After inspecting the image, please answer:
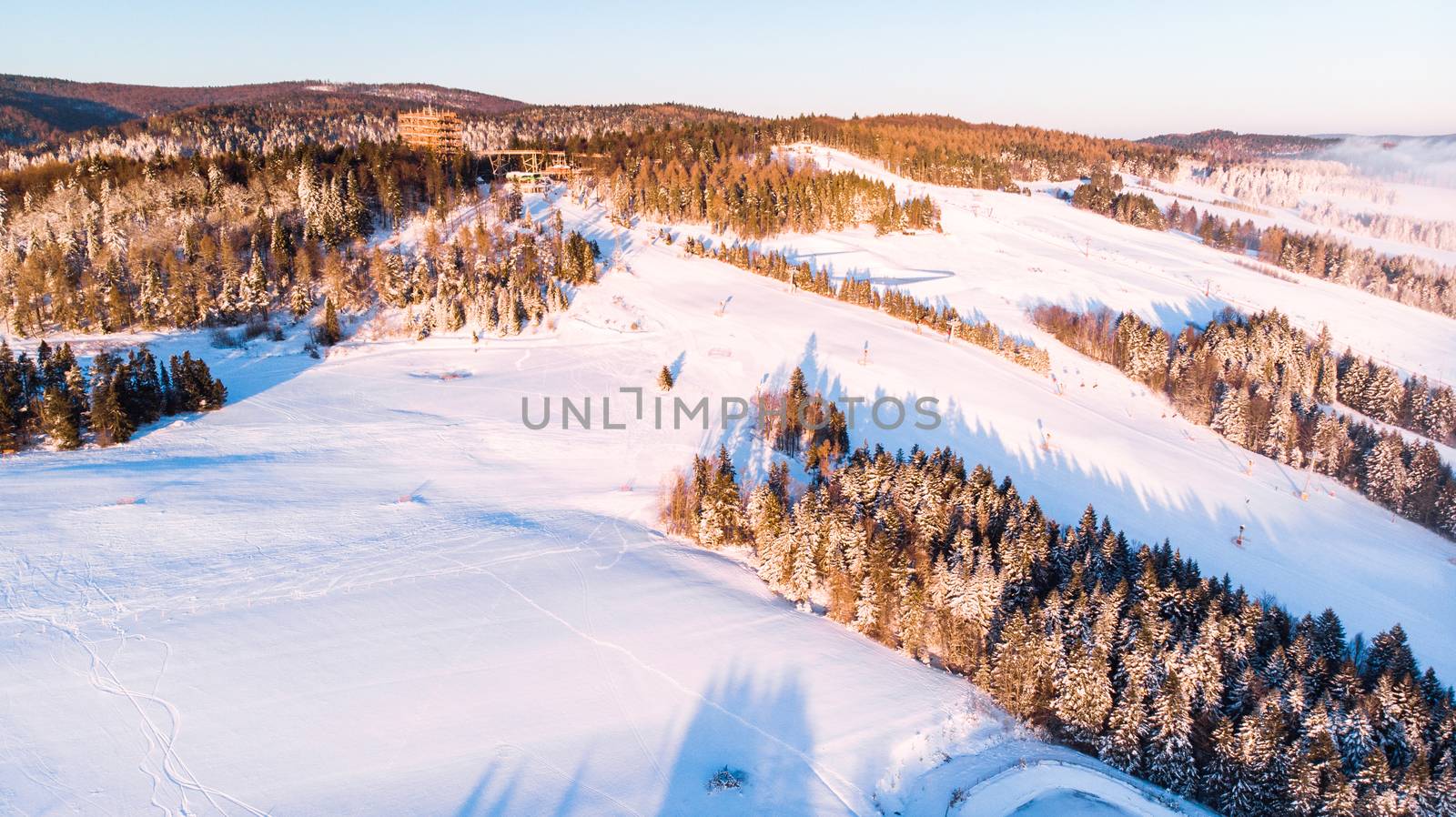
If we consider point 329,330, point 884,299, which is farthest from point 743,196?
point 329,330

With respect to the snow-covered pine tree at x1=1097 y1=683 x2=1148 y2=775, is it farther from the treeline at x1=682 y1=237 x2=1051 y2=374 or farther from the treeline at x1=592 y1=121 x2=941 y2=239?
the treeline at x1=592 y1=121 x2=941 y2=239

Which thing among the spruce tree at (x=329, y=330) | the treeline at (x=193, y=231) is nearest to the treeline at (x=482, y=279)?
the spruce tree at (x=329, y=330)

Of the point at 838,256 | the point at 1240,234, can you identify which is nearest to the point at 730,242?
the point at 838,256

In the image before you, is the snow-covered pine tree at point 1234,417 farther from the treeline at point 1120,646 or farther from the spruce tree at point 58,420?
the spruce tree at point 58,420

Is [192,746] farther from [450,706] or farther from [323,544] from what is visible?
[323,544]

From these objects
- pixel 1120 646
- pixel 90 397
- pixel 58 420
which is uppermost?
pixel 90 397

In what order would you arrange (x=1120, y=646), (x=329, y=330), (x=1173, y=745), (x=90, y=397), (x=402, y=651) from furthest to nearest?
(x=329, y=330), (x=90, y=397), (x=402, y=651), (x=1120, y=646), (x=1173, y=745)

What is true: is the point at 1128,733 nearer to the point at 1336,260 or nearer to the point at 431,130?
the point at 1336,260
